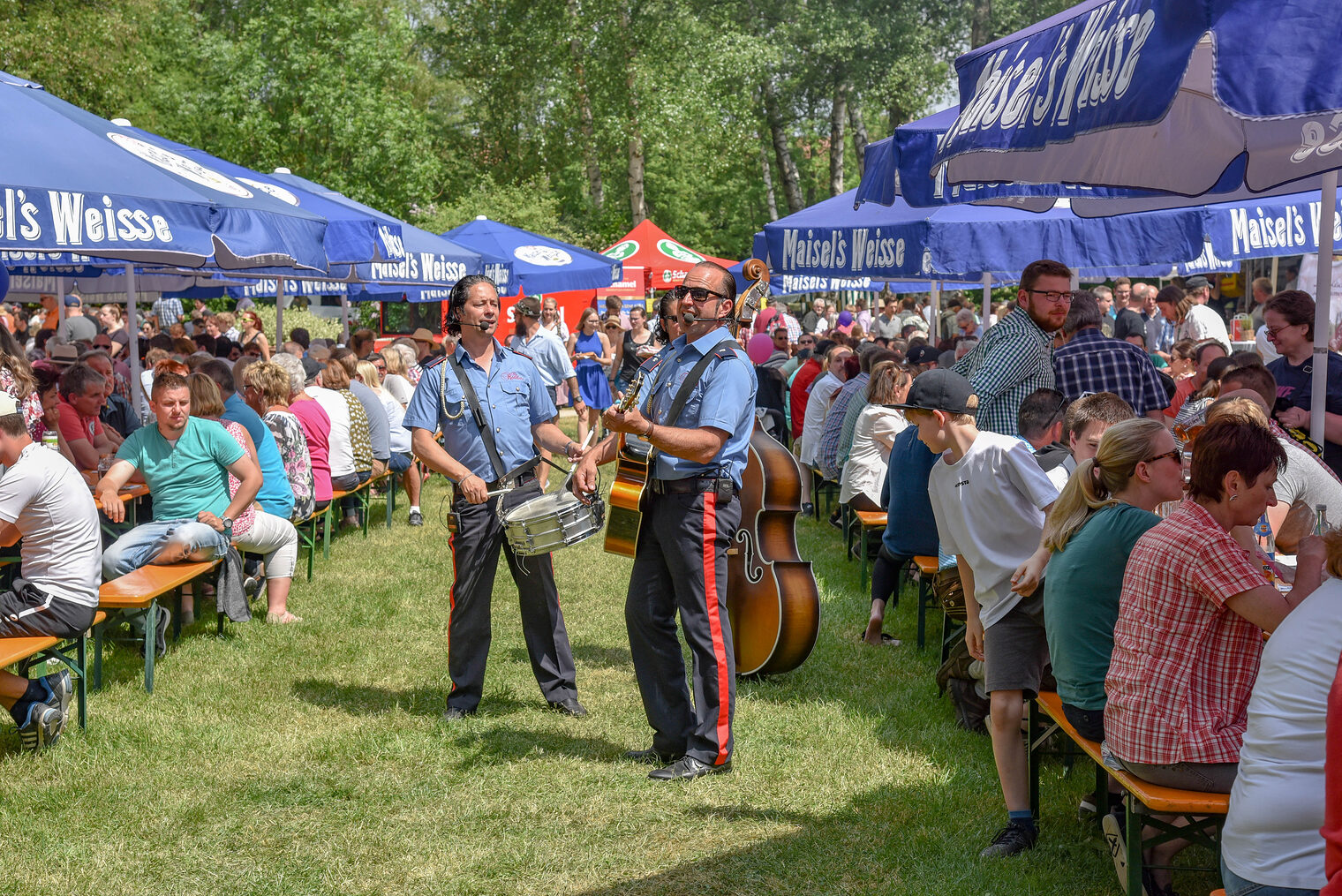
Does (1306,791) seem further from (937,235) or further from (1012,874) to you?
(937,235)

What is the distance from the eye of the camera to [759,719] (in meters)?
5.59

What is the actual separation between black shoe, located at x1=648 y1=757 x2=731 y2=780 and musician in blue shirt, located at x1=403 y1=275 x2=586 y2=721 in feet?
3.05

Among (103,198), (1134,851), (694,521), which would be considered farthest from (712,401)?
(103,198)

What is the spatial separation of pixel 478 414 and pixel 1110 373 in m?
3.05

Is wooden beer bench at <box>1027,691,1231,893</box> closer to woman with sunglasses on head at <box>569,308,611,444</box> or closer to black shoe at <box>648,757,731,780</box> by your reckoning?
black shoe at <box>648,757,731,780</box>

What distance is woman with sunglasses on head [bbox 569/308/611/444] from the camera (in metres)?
15.1

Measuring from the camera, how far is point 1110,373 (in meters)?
5.88

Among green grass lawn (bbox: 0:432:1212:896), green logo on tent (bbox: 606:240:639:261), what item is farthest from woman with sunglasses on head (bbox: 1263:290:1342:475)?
green logo on tent (bbox: 606:240:639:261)

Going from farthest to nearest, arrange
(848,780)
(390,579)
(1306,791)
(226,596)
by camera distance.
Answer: (390,579), (226,596), (848,780), (1306,791)

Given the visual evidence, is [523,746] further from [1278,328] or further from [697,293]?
[1278,328]

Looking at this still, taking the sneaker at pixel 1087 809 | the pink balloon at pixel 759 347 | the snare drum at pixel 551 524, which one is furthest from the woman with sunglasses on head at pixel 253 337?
the sneaker at pixel 1087 809

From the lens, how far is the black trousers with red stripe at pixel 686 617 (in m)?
4.72

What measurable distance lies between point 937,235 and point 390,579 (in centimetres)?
453

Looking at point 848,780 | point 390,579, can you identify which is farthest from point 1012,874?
point 390,579
